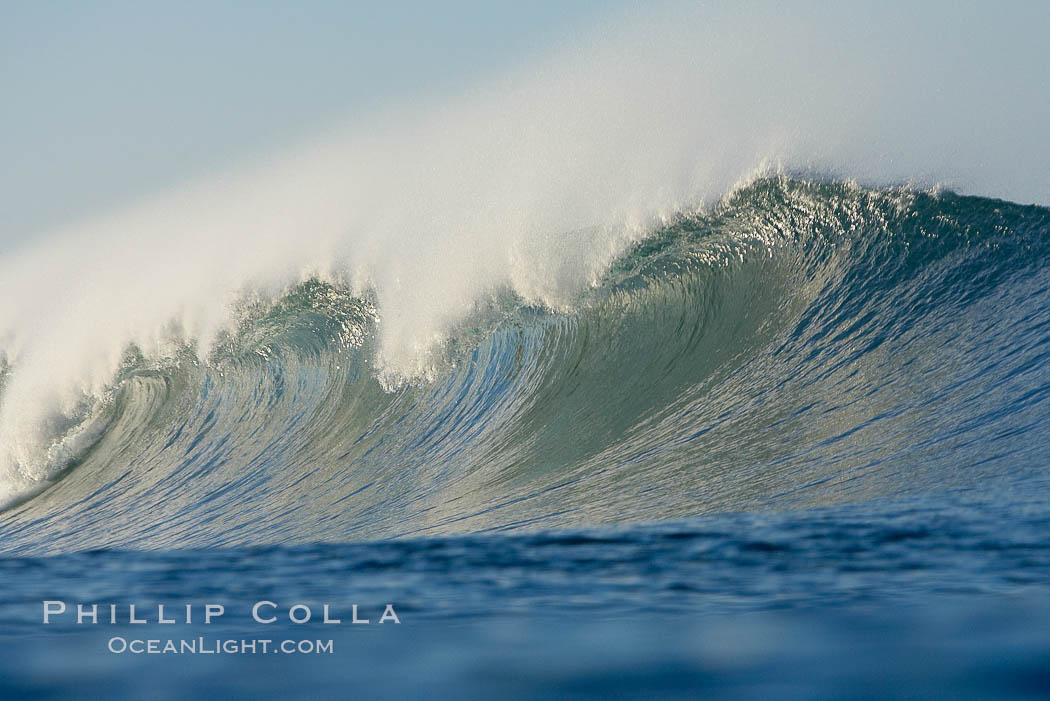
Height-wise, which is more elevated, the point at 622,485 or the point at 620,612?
the point at 622,485

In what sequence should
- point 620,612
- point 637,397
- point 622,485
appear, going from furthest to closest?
point 637,397 < point 622,485 < point 620,612

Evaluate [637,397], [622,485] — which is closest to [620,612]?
[622,485]

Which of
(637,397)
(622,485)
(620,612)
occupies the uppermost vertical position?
(637,397)

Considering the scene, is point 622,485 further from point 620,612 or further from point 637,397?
point 620,612

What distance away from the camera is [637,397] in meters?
6.34

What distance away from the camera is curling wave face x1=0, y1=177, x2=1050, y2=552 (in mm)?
4711

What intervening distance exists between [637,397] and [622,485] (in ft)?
5.15

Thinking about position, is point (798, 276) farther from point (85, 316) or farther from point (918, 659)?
point (85, 316)

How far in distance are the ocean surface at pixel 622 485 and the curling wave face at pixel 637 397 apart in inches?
1.1

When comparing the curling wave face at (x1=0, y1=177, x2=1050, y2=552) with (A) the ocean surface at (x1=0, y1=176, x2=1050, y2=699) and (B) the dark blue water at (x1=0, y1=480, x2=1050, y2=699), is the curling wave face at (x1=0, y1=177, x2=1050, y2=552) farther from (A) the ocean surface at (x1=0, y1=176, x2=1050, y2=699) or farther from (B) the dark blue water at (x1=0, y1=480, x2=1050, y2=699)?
(B) the dark blue water at (x1=0, y1=480, x2=1050, y2=699)

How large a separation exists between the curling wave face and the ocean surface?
0.09 feet

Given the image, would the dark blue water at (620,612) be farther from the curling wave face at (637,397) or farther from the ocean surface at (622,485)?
the curling wave face at (637,397)

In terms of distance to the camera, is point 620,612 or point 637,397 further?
point 637,397

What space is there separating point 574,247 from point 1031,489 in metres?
4.55
